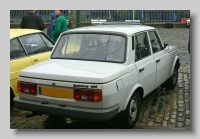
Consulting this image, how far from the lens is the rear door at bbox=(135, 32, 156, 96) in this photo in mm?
5227

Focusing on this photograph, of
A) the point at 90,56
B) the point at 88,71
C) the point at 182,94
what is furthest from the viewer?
the point at 182,94

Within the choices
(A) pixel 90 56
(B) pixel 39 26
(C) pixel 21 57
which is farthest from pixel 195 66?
(B) pixel 39 26

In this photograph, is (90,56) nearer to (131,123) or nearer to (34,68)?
(34,68)

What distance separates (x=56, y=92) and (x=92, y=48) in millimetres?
1161

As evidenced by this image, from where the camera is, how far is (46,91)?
4395 millimetres

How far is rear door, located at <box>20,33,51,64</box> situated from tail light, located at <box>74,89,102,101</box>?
91.9 inches

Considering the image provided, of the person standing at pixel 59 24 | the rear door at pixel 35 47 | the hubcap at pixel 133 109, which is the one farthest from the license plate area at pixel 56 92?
the person standing at pixel 59 24

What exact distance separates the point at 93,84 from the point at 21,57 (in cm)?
247

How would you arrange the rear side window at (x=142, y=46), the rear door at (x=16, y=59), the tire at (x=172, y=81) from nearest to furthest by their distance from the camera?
the rear side window at (x=142, y=46) < the rear door at (x=16, y=59) < the tire at (x=172, y=81)

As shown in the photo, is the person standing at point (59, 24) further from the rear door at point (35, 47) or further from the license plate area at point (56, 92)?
the license plate area at point (56, 92)

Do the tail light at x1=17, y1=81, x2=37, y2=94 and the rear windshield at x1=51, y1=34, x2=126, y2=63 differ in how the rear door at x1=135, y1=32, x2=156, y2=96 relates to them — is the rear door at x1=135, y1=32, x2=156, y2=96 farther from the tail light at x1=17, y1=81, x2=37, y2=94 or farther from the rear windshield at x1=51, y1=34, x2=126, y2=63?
the tail light at x1=17, y1=81, x2=37, y2=94

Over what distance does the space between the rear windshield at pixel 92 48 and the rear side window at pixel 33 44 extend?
1061mm

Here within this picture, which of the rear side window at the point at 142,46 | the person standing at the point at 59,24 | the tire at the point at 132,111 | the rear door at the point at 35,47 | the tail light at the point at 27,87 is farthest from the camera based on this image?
the person standing at the point at 59,24

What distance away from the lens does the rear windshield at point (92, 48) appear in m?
4.96
